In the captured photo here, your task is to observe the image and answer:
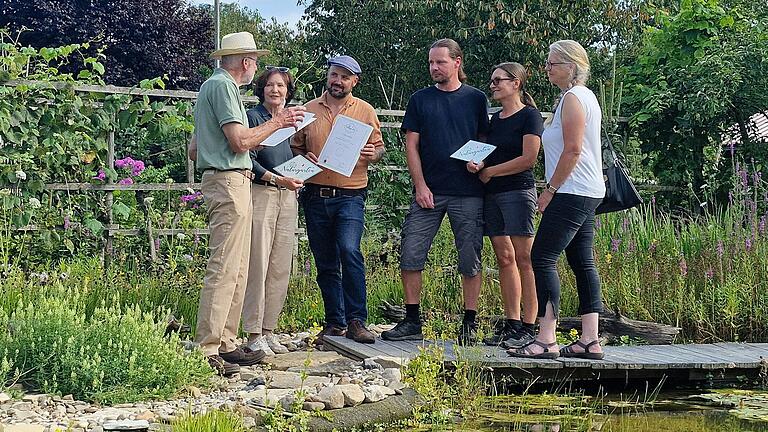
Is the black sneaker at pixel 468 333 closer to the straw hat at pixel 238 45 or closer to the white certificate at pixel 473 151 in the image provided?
the white certificate at pixel 473 151

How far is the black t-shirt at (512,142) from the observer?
609cm

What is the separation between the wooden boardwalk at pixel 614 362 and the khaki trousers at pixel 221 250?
Result: 0.90m

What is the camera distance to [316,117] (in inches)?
252

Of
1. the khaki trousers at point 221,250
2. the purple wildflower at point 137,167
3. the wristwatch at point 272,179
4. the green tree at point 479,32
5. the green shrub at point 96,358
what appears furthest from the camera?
the green tree at point 479,32

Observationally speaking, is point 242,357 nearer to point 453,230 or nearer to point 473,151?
point 453,230

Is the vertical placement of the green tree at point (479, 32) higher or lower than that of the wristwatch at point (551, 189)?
higher

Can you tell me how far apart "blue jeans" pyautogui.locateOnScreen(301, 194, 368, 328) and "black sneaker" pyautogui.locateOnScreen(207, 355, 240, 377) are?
3.56 feet

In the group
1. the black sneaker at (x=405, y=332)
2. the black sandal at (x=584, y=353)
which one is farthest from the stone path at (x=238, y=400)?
the black sandal at (x=584, y=353)

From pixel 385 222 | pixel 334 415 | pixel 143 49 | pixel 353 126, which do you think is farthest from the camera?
pixel 143 49

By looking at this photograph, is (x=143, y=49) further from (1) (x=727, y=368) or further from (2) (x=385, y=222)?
(1) (x=727, y=368)

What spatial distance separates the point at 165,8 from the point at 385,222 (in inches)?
501

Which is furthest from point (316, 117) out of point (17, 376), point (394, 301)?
point (17, 376)

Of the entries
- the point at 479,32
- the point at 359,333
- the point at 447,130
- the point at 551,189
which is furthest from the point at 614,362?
the point at 479,32

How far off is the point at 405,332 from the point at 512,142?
1.36 meters
